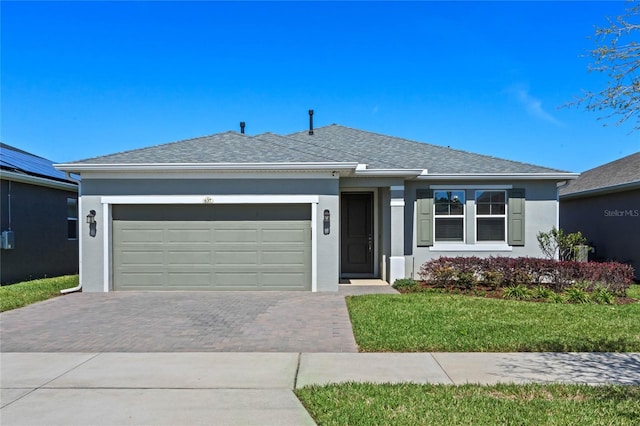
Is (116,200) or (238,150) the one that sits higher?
(238,150)

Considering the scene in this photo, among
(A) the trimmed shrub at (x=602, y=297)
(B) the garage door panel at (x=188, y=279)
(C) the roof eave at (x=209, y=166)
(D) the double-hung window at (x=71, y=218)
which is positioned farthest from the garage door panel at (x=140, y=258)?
(A) the trimmed shrub at (x=602, y=297)

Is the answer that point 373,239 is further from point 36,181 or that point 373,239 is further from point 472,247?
point 36,181

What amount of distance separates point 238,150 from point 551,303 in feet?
28.0

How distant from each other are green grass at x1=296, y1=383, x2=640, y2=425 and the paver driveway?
1679 mm

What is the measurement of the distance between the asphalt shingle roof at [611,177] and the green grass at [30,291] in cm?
1667

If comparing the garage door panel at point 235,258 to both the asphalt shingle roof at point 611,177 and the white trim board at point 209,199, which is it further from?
the asphalt shingle roof at point 611,177

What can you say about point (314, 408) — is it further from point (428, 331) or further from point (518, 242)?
point (518, 242)

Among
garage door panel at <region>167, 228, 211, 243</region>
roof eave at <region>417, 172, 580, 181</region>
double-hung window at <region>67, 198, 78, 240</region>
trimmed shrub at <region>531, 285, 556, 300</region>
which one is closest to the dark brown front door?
roof eave at <region>417, 172, 580, 181</region>

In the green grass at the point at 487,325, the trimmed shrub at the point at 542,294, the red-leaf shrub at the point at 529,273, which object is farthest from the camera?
the red-leaf shrub at the point at 529,273

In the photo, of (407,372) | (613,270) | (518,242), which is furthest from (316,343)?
(518,242)

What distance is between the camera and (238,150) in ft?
39.8

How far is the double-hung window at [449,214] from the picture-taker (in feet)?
43.7

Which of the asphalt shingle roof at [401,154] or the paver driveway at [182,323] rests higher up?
the asphalt shingle roof at [401,154]

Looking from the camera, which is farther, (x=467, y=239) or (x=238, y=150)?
(x=467, y=239)
